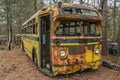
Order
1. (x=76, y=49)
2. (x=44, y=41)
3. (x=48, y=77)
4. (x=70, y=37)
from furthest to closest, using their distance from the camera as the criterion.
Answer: (x=44, y=41) < (x=48, y=77) < (x=76, y=49) < (x=70, y=37)

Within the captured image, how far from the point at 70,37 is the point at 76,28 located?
0.58m

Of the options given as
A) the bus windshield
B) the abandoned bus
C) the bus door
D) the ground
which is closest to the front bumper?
the abandoned bus

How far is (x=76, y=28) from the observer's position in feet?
28.8

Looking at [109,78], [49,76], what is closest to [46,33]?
[49,76]

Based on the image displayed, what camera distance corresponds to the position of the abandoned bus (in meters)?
8.20

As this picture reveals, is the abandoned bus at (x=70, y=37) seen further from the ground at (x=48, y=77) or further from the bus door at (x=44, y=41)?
the ground at (x=48, y=77)

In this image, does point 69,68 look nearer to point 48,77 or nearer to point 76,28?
point 48,77

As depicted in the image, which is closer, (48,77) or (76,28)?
(76,28)

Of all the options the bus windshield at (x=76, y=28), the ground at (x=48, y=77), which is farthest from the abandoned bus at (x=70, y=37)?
the ground at (x=48, y=77)

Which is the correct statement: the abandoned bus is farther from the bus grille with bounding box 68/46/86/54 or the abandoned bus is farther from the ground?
the ground

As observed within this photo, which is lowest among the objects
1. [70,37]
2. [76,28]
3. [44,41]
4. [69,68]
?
[69,68]

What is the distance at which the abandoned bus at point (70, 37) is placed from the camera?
820 centimetres

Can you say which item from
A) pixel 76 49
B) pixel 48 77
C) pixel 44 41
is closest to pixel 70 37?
pixel 76 49

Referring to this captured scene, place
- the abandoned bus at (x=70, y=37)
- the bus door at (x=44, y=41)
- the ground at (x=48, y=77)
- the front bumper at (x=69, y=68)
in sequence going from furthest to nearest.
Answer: the bus door at (x=44, y=41)
the ground at (x=48, y=77)
the front bumper at (x=69, y=68)
the abandoned bus at (x=70, y=37)
